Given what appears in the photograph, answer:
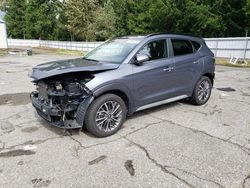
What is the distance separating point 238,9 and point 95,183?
2452cm

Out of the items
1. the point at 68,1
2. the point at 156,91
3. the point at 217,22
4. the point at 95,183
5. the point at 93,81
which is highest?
the point at 68,1

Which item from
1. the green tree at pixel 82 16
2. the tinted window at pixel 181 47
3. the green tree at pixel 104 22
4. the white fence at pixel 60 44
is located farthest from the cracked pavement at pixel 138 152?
the green tree at pixel 82 16

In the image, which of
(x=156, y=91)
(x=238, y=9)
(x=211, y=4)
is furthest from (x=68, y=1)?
(x=156, y=91)

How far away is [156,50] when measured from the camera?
208 inches

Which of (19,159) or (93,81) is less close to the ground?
(93,81)

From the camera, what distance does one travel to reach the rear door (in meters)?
5.61

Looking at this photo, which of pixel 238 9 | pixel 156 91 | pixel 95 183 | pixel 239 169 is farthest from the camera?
pixel 238 9

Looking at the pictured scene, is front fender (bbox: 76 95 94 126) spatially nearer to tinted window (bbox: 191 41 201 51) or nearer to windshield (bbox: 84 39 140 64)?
windshield (bbox: 84 39 140 64)

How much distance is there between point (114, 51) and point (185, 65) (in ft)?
5.39

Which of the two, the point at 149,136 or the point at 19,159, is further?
the point at 149,136

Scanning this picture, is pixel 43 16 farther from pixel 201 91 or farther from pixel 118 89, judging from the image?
pixel 118 89

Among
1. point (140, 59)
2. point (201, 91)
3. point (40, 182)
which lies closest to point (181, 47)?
point (201, 91)

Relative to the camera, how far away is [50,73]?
4129mm

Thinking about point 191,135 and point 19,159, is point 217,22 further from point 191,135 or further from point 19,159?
point 19,159
